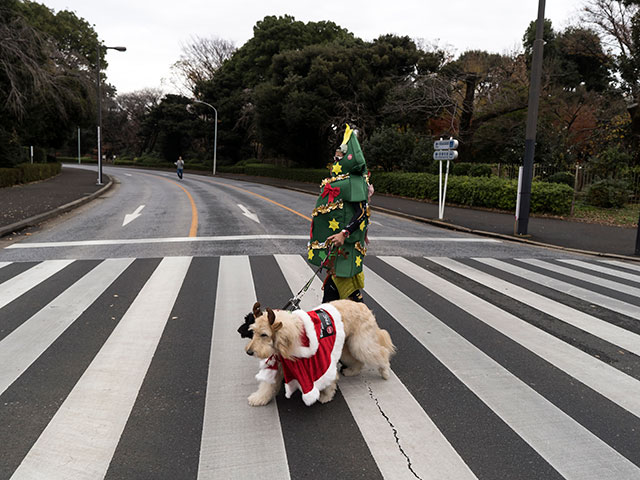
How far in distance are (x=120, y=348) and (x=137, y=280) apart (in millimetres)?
2529

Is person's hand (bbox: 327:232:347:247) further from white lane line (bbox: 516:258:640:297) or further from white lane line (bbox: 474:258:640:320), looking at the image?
white lane line (bbox: 516:258:640:297)

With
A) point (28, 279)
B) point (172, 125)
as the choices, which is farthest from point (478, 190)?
point (172, 125)

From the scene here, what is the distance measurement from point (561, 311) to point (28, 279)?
24.5 ft

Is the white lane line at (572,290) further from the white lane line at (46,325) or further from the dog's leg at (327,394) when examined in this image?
the white lane line at (46,325)

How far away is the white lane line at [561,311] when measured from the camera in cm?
500

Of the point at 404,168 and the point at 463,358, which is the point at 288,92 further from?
the point at 463,358

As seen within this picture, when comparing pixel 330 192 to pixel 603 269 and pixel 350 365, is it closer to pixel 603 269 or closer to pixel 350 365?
pixel 350 365

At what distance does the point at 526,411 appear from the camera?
3449 mm

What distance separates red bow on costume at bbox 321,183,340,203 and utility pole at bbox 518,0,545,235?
31.2ft

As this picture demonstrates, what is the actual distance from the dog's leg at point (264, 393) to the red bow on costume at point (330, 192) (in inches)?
66.3

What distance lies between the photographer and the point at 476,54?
27719 millimetres

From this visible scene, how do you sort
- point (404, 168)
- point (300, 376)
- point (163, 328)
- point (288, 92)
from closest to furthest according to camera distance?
point (300, 376) < point (163, 328) < point (404, 168) < point (288, 92)

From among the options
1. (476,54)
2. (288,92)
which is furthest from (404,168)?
(288,92)

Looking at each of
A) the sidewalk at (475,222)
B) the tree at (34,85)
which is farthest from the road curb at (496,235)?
the tree at (34,85)
